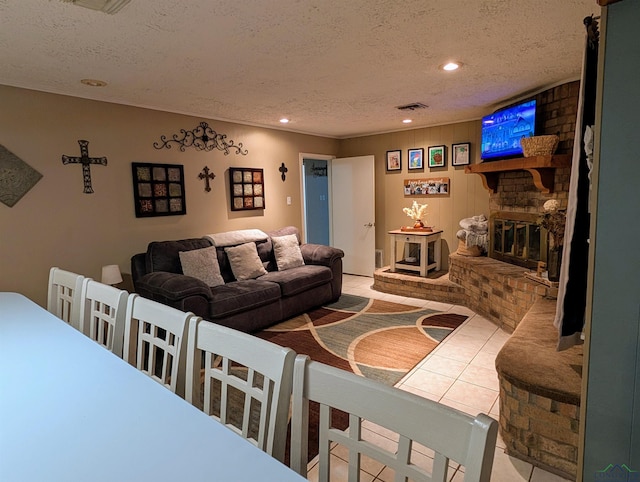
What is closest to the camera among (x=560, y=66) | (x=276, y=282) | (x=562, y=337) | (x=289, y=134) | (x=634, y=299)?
(x=634, y=299)

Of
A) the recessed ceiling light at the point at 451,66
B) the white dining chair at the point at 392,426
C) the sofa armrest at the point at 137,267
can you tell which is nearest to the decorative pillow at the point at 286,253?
the sofa armrest at the point at 137,267

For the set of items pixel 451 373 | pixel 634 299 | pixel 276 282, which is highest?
pixel 634 299

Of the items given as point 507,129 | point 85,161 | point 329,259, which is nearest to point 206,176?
point 85,161

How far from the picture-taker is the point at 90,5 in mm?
1782

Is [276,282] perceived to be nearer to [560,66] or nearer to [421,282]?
[421,282]

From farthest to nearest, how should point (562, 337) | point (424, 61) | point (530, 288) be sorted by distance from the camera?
point (530, 288)
point (424, 61)
point (562, 337)

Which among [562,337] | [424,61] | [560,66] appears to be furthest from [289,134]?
[562,337]

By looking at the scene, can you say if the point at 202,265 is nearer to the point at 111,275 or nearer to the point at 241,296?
the point at 241,296

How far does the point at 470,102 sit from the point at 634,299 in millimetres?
3386

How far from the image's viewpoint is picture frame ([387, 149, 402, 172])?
5.87 metres

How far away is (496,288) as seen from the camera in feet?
12.8

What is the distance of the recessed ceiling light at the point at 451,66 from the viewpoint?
2.82 m

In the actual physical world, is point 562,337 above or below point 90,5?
below

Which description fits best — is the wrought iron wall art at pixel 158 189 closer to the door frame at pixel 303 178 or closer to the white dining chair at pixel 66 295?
the white dining chair at pixel 66 295
